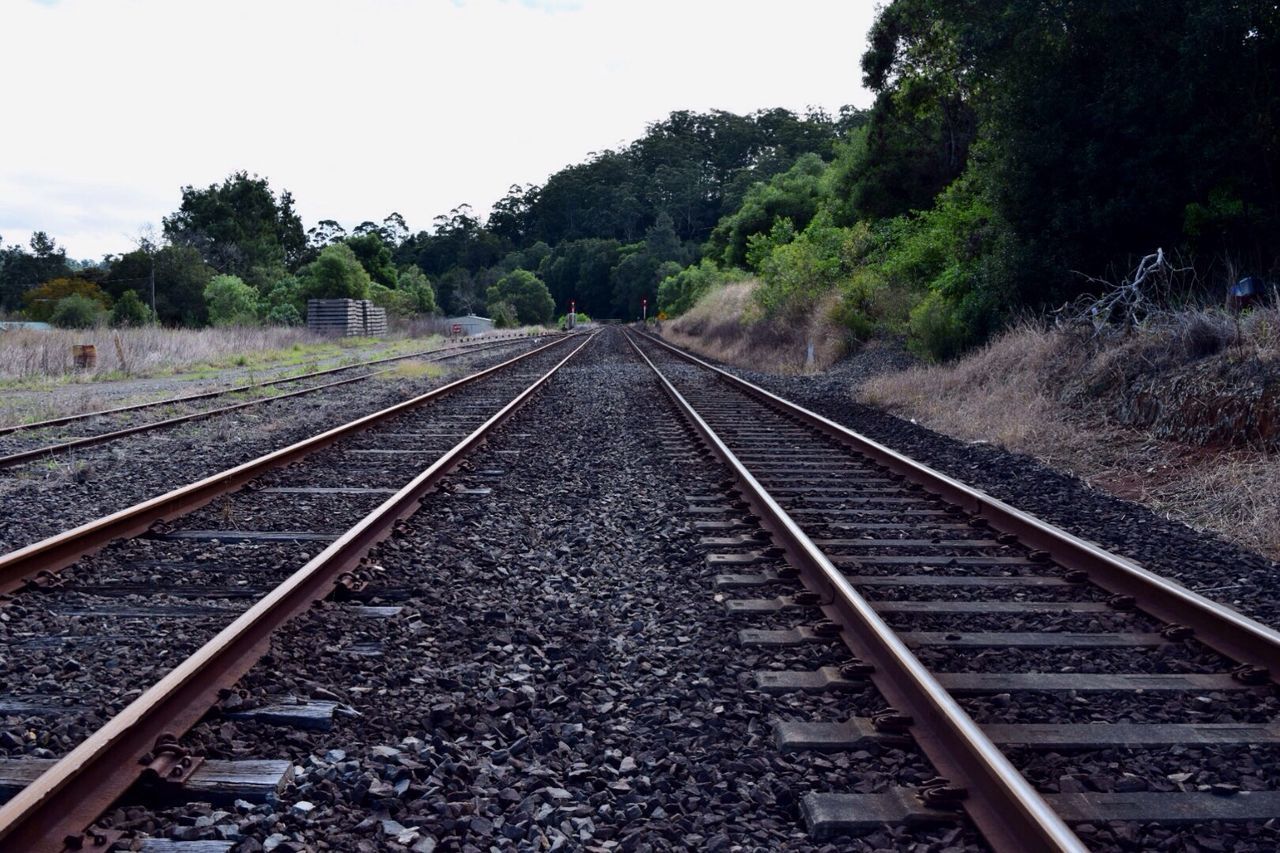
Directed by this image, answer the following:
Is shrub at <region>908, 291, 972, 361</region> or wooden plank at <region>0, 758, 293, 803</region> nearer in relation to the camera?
wooden plank at <region>0, 758, 293, 803</region>

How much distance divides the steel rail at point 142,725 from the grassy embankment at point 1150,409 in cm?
547

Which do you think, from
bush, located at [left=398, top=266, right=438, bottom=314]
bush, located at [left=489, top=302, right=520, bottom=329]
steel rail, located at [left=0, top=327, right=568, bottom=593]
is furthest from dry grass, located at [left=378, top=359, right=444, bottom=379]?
bush, located at [left=489, top=302, right=520, bottom=329]

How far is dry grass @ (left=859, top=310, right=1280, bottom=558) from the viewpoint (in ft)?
22.7

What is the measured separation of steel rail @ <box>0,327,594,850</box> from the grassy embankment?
17.9 ft

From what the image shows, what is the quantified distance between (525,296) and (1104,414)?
95.8 m

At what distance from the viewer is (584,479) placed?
809 centimetres

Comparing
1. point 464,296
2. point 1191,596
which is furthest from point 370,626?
point 464,296

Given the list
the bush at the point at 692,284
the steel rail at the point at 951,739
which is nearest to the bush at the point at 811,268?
the bush at the point at 692,284

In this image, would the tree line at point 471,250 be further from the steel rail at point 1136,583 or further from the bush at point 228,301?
the steel rail at point 1136,583

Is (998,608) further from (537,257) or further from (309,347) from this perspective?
(537,257)

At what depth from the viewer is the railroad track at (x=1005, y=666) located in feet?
8.98

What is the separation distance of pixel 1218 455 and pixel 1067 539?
Result: 349 cm

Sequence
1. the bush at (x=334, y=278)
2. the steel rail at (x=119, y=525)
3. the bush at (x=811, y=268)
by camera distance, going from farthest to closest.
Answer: the bush at (x=334, y=278), the bush at (x=811, y=268), the steel rail at (x=119, y=525)

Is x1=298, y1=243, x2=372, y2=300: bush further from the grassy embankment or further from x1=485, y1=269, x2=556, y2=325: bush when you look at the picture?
x1=485, y1=269, x2=556, y2=325: bush
